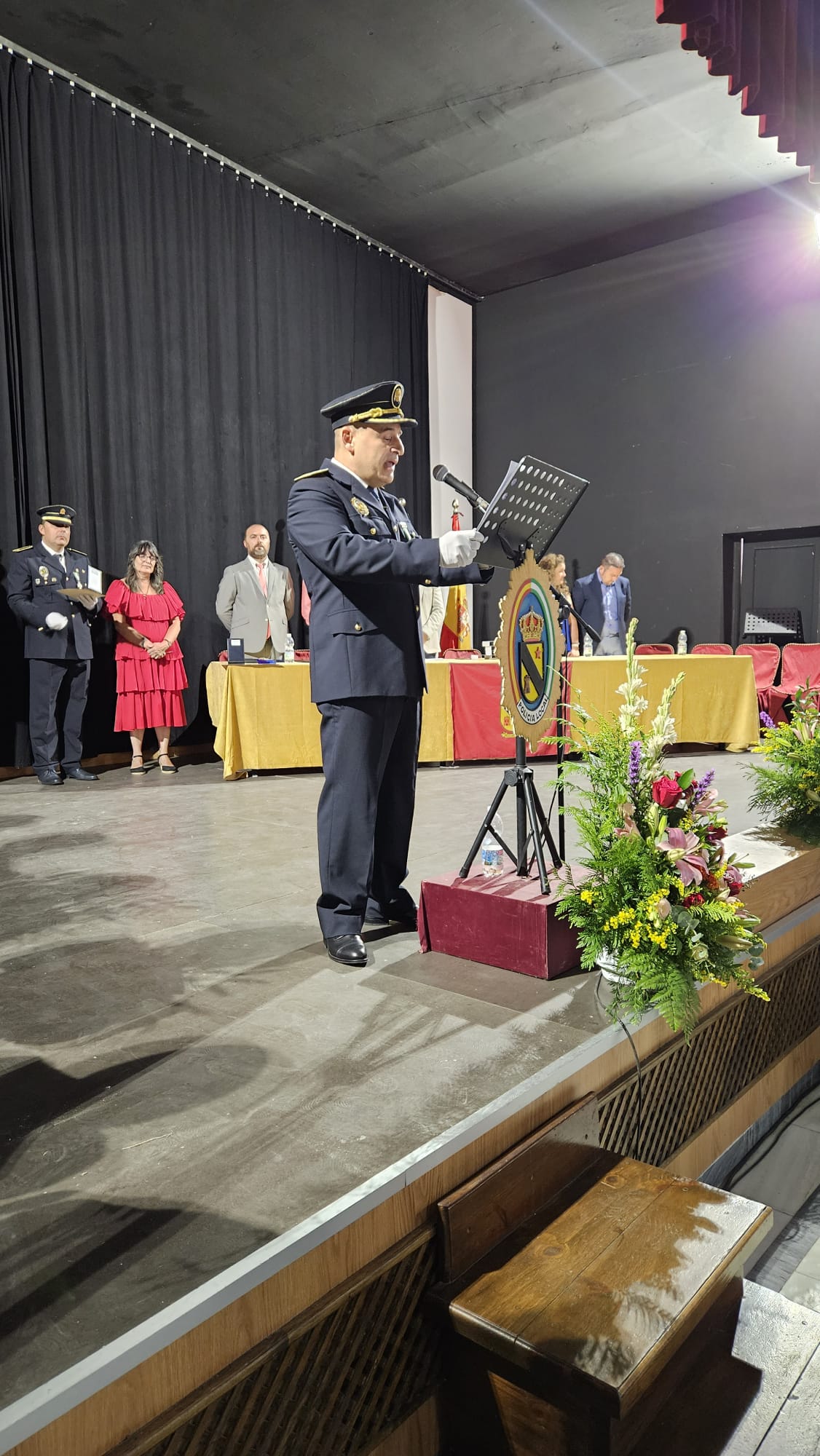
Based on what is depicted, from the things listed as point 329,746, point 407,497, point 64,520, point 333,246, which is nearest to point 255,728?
point 64,520

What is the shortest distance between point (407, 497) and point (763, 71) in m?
4.97

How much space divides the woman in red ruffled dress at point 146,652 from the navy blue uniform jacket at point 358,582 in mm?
3599

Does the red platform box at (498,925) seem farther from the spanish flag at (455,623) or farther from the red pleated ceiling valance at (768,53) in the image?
the spanish flag at (455,623)

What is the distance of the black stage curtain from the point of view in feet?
17.3

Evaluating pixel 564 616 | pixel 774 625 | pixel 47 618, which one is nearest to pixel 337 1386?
pixel 47 618

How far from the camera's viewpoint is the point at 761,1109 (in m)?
2.52

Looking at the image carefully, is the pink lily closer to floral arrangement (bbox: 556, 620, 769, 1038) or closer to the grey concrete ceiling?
floral arrangement (bbox: 556, 620, 769, 1038)

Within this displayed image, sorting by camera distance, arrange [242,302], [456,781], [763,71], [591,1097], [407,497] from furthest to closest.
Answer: [407,497]
[242,302]
[456,781]
[763,71]
[591,1097]

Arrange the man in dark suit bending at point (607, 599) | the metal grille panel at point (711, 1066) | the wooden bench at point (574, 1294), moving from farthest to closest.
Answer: the man in dark suit bending at point (607, 599) < the metal grille panel at point (711, 1066) < the wooden bench at point (574, 1294)

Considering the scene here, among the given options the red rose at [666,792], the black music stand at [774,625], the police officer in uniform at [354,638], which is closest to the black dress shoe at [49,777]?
the police officer in uniform at [354,638]

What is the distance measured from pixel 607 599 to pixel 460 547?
5.21 metres

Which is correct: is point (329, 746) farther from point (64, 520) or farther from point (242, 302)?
point (242, 302)

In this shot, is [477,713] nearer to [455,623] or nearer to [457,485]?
[455,623]

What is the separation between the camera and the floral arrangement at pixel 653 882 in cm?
182
